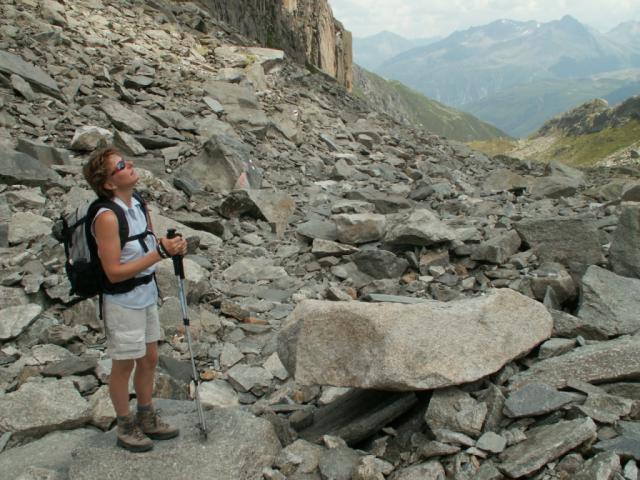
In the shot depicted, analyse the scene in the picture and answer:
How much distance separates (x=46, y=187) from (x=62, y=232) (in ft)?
29.7

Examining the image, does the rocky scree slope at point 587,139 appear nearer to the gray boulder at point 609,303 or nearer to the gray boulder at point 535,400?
the gray boulder at point 609,303

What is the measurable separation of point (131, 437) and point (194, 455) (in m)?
0.66

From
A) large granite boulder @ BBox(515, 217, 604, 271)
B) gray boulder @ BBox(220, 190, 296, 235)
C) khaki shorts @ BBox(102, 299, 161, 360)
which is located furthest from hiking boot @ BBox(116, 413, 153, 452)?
gray boulder @ BBox(220, 190, 296, 235)

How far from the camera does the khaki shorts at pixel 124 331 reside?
5.01 meters

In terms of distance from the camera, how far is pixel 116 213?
482 centimetres

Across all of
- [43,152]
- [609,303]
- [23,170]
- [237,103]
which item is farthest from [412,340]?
[237,103]

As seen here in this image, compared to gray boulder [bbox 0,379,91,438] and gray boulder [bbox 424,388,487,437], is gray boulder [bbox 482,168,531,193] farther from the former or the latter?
gray boulder [bbox 0,379,91,438]

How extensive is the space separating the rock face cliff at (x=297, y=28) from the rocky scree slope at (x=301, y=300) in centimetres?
1700

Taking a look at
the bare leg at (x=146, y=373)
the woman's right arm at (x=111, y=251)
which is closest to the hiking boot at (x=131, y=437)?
the bare leg at (x=146, y=373)

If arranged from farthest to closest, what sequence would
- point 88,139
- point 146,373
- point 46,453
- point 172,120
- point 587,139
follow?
point 587,139, point 172,120, point 88,139, point 46,453, point 146,373

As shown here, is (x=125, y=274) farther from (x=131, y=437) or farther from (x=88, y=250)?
(x=131, y=437)

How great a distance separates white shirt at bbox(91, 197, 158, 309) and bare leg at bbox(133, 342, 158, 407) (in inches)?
22.1

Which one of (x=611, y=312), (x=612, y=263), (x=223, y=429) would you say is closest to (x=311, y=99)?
(x=612, y=263)

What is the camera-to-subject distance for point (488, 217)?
643 inches
